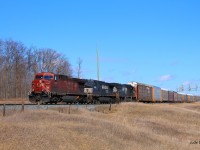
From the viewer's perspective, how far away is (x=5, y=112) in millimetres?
23641

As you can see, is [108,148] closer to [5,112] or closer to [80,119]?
[80,119]

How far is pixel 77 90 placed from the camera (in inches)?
1656

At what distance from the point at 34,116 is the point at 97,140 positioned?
264 inches

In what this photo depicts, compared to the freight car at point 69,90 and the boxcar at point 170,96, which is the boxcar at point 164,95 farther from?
the freight car at point 69,90

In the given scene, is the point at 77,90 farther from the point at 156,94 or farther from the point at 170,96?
the point at 170,96

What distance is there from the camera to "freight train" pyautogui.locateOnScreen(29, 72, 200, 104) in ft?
120

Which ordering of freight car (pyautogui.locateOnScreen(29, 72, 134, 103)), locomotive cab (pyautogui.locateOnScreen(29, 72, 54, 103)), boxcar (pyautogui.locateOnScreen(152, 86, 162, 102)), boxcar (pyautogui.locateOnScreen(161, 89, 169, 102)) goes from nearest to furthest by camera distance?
locomotive cab (pyautogui.locateOnScreen(29, 72, 54, 103)) < freight car (pyautogui.locateOnScreen(29, 72, 134, 103)) < boxcar (pyautogui.locateOnScreen(152, 86, 162, 102)) < boxcar (pyautogui.locateOnScreen(161, 89, 169, 102))

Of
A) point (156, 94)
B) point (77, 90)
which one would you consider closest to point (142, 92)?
point (156, 94)

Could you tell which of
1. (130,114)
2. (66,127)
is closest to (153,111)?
(130,114)

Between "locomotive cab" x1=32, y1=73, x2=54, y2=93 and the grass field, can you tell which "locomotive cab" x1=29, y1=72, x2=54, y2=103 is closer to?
"locomotive cab" x1=32, y1=73, x2=54, y2=93

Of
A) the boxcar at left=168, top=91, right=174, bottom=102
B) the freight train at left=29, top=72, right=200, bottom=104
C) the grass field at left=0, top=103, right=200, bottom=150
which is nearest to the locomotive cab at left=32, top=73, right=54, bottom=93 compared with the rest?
the freight train at left=29, top=72, right=200, bottom=104

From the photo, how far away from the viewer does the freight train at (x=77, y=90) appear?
36500mm

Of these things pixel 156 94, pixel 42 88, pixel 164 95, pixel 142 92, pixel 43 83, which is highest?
pixel 43 83

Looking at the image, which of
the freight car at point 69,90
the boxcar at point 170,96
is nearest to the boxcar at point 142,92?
the freight car at point 69,90
